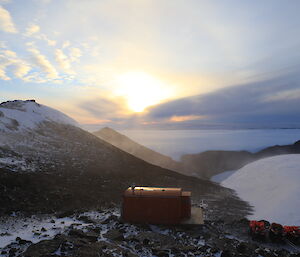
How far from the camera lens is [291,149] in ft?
284

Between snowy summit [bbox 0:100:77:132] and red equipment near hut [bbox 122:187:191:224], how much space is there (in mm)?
22880

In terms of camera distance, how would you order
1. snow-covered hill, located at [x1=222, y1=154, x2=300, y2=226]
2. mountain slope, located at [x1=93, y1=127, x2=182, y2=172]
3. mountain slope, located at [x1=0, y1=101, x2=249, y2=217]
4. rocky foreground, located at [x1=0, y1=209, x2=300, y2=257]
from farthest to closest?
mountain slope, located at [x1=93, y1=127, x2=182, y2=172]
snow-covered hill, located at [x1=222, y1=154, x2=300, y2=226]
mountain slope, located at [x1=0, y1=101, x2=249, y2=217]
rocky foreground, located at [x1=0, y1=209, x2=300, y2=257]

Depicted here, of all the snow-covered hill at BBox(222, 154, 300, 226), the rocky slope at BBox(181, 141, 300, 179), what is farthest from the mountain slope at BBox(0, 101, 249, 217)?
the rocky slope at BBox(181, 141, 300, 179)

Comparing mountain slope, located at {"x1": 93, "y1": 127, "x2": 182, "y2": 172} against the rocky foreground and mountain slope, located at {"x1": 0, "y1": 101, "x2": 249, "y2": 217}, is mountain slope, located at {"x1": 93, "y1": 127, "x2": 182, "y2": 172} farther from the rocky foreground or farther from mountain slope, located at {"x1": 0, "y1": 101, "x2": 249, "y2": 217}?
the rocky foreground

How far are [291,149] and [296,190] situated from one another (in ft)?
246

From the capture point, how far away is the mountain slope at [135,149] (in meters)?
73.1

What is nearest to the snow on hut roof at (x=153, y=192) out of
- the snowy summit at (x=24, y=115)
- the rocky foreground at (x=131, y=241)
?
the rocky foreground at (x=131, y=241)

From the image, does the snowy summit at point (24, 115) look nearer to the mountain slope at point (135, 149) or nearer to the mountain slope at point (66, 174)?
the mountain slope at point (66, 174)

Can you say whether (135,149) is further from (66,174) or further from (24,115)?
(66,174)

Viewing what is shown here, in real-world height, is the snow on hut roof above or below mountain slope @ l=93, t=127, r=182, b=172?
below

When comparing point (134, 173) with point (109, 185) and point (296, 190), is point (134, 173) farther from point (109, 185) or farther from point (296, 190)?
point (296, 190)

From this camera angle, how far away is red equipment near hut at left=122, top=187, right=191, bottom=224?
12.1m

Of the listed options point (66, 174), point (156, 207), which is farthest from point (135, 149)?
point (156, 207)

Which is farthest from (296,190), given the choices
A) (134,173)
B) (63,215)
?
(63,215)
